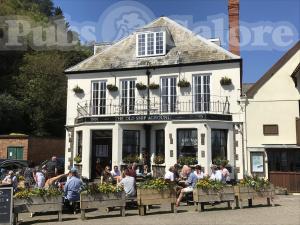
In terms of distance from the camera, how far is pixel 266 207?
44.3ft

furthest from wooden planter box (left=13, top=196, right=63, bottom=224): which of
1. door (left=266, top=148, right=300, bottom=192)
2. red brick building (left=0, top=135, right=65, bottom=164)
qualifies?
red brick building (left=0, top=135, right=65, bottom=164)

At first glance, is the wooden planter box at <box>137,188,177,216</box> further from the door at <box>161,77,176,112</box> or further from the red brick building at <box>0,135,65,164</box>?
the red brick building at <box>0,135,65,164</box>

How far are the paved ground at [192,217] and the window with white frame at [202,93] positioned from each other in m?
9.24

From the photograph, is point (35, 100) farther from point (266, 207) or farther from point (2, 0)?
point (266, 207)

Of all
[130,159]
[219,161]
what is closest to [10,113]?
[130,159]

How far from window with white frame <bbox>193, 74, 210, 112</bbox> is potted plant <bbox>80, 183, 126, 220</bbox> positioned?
11014mm

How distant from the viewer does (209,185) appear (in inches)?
502

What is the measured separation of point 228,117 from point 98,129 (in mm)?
7430

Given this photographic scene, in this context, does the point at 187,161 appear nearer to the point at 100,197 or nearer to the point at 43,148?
the point at 100,197

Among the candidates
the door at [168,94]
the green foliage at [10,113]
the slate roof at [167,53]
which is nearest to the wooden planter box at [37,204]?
the door at [168,94]

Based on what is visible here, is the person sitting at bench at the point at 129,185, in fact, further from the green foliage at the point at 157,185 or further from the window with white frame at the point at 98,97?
the window with white frame at the point at 98,97

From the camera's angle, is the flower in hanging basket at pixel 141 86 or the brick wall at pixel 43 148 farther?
the brick wall at pixel 43 148

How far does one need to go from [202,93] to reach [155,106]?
9.52 feet

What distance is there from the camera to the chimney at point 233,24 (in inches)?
956
